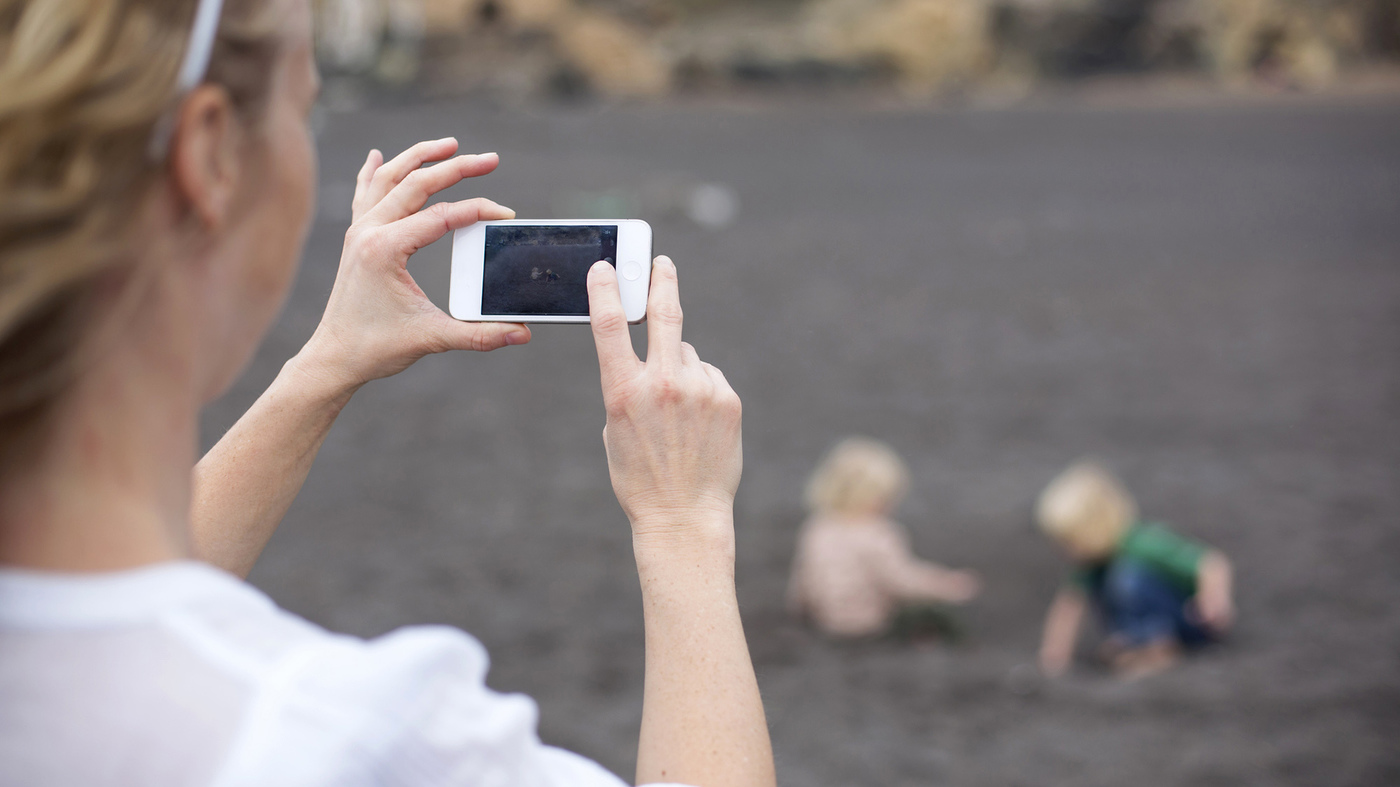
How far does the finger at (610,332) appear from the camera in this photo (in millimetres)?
1086

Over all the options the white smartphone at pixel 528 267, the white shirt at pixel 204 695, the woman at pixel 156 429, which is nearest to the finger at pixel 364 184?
the white smartphone at pixel 528 267

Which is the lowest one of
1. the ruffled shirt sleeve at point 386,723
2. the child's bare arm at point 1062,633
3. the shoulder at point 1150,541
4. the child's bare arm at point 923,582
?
the child's bare arm at point 1062,633

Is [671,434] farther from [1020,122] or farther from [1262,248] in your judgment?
[1020,122]

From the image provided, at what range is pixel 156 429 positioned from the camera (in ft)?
2.42

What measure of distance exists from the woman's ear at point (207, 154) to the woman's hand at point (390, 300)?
468 millimetres

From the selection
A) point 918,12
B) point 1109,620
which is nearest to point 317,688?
point 1109,620

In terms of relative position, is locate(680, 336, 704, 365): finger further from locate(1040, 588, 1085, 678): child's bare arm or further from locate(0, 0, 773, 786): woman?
locate(1040, 588, 1085, 678): child's bare arm

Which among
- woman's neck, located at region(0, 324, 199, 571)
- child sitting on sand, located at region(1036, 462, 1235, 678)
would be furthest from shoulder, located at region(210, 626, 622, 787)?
child sitting on sand, located at region(1036, 462, 1235, 678)

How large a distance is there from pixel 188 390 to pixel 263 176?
157 millimetres

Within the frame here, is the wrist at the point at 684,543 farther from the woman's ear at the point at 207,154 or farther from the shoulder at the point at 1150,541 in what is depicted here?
the shoulder at the point at 1150,541

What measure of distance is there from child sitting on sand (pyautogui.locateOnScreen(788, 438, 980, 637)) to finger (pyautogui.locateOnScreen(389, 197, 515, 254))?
438 centimetres

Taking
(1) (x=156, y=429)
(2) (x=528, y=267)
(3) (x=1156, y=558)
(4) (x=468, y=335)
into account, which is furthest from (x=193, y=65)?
(3) (x=1156, y=558)

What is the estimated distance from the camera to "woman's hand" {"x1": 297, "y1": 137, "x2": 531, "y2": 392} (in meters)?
1.23

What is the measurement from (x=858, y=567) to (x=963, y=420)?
3332 mm
